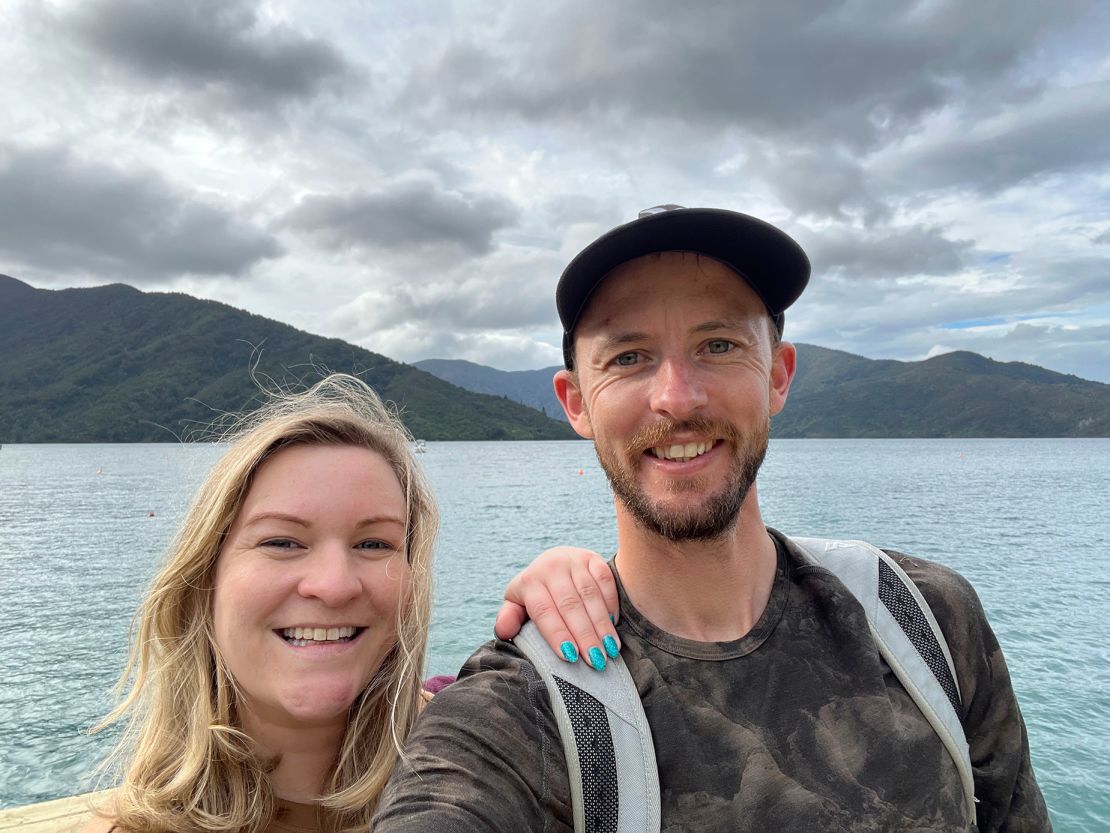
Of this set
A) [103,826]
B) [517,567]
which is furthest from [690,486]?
[517,567]

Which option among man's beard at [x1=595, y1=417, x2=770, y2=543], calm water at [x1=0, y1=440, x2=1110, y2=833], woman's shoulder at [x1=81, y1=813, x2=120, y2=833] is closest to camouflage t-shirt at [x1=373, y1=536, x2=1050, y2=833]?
man's beard at [x1=595, y1=417, x2=770, y2=543]

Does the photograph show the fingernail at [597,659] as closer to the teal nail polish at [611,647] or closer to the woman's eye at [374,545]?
the teal nail polish at [611,647]

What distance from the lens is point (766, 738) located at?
2.29m

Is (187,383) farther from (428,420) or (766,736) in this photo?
(766,736)

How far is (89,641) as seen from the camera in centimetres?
2056

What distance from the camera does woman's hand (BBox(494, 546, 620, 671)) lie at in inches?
92.3

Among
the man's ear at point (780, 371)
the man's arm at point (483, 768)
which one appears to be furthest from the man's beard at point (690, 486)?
the man's arm at point (483, 768)

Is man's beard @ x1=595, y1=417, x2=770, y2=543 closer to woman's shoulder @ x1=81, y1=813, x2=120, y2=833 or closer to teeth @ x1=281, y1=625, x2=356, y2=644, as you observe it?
teeth @ x1=281, y1=625, x2=356, y2=644

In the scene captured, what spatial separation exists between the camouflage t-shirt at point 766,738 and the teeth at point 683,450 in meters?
0.58

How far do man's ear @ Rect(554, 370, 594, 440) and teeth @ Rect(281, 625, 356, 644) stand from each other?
135 cm

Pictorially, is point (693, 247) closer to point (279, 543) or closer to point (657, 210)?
point (657, 210)

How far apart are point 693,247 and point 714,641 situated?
4.93ft

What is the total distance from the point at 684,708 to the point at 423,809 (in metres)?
0.87

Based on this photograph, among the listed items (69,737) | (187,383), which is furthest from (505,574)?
(187,383)
